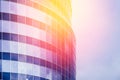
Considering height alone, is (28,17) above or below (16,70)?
above

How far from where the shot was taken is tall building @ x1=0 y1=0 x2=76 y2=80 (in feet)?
A: 265

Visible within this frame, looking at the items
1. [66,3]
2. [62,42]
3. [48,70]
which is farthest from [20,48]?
[66,3]

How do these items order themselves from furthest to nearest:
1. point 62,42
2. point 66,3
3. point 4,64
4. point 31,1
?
1. point 66,3
2. point 62,42
3. point 31,1
4. point 4,64

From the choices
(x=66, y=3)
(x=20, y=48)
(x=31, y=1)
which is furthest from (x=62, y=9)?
(x=20, y=48)

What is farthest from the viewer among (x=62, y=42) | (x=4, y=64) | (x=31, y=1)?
(x=62, y=42)

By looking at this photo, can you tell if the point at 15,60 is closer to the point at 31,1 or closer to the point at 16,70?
the point at 16,70

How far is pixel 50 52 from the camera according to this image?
87.2 metres

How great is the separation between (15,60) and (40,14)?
11435 mm

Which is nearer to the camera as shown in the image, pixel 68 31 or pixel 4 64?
pixel 4 64

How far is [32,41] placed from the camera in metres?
84.1

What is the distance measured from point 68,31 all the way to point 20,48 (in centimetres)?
1816

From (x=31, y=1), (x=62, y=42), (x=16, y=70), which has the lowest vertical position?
(x=16, y=70)

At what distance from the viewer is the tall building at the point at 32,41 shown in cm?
8081

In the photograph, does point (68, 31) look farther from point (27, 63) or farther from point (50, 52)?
point (27, 63)
